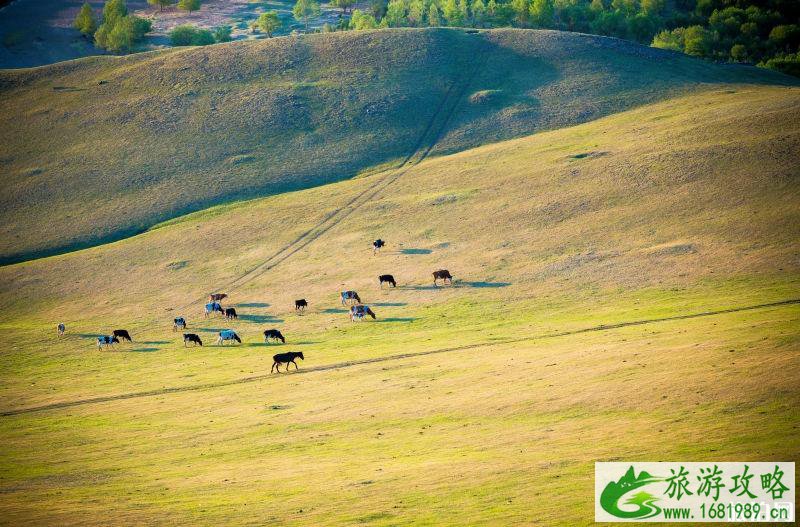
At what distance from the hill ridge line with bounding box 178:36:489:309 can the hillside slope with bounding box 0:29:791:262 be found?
18.8 inches

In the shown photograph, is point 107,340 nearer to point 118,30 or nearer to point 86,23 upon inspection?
point 118,30

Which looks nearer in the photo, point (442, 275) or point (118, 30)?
point (442, 275)

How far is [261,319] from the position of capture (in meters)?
53.2

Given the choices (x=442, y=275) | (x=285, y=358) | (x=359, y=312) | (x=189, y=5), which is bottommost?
(x=359, y=312)

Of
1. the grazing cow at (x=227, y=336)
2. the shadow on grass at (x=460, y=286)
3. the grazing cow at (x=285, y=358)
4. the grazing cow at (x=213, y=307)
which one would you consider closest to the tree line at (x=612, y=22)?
the shadow on grass at (x=460, y=286)

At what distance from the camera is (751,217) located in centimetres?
5969

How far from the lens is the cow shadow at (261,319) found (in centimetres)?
5254

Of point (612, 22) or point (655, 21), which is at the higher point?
point (612, 22)

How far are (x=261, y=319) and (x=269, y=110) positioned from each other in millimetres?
52715

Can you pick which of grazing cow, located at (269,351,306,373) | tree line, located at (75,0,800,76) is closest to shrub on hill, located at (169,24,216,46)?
tree line, located at (75,0,800,76)

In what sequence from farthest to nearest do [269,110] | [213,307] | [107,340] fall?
1. [269,110]
2. [213,307]
3. [107,340]

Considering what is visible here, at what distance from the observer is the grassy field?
83.9 ft

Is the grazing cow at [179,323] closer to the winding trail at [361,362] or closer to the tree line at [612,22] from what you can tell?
the winding trail at [361,362]

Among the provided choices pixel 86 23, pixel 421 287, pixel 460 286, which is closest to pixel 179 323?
pixel 421 287
